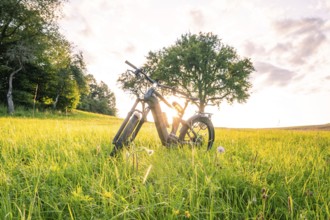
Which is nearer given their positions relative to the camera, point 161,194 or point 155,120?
point 161,194

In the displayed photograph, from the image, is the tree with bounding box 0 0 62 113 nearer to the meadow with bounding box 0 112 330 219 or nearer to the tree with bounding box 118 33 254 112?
the tree with bounding box 118 33 254 112

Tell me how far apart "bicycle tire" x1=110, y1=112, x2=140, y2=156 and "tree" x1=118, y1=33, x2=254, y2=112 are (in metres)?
29.5

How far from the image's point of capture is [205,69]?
33.9 m

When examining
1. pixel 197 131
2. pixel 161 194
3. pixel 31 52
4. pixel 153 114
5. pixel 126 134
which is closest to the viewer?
pixel 161 194

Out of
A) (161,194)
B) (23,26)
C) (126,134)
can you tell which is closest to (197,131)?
(126,134)

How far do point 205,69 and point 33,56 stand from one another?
74.2 feet

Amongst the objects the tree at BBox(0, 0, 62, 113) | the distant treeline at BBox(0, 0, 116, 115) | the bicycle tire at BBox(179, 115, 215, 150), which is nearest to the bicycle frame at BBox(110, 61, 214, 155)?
the bicycle tire at BBox(179, 115, 215, 150)

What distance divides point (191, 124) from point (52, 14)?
90.5 ft

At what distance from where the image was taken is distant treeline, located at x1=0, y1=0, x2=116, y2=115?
24125 millimetres

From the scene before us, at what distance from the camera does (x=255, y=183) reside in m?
2.39

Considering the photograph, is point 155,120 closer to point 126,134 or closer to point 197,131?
point 126,134

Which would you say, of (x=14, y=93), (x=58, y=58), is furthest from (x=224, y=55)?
(x=14, y=93)

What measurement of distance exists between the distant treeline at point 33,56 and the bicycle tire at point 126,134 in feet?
56.3

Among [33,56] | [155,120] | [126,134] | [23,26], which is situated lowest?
[126,134]
